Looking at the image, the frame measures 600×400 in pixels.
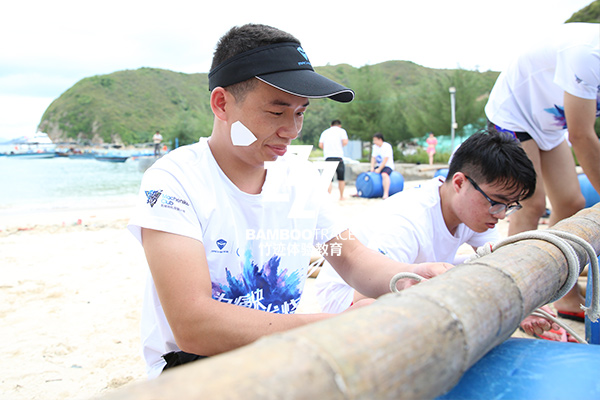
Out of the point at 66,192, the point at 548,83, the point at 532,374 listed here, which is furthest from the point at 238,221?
the point at 66,192

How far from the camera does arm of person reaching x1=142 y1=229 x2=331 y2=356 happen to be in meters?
1.30

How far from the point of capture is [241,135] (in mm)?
1652

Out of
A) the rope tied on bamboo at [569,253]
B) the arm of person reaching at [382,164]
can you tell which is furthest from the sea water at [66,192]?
the rope tied on bamboo at [569,253]

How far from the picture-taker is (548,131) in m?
3.26

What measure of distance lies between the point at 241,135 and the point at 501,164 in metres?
1.41

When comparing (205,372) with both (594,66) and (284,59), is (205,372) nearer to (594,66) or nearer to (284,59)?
(284,59)

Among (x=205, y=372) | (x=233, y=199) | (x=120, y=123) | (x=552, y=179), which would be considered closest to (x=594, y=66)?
(x=552, y=179)

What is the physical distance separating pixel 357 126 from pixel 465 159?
38249mm

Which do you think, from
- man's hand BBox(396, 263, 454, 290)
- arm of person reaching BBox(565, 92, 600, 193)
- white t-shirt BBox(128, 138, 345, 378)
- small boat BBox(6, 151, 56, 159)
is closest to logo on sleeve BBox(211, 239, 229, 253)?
white t-shirt BBox(128, 138, 345, 378)

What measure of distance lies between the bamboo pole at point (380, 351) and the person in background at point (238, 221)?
60cm

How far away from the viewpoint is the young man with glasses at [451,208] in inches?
91.1

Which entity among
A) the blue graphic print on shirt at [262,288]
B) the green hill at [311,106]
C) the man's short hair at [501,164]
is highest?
the green hill at [311,106]

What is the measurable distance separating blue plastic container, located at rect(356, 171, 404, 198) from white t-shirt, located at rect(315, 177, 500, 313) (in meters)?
8.20

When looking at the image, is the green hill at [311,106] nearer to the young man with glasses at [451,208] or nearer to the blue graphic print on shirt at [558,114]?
the blue graphic print on shirt at [558,114]
